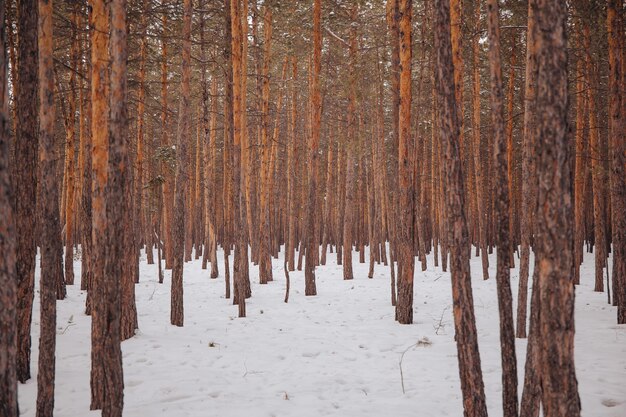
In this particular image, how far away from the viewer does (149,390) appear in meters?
5.58

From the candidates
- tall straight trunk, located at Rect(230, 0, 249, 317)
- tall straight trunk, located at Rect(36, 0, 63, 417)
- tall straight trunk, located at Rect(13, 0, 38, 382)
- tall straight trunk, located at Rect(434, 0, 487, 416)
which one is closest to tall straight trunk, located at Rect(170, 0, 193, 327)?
tall straight trunk, located at Rect(230, 0, 249, 317)

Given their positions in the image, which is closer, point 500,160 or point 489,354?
point 500,160

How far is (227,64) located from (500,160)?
8.12 metres

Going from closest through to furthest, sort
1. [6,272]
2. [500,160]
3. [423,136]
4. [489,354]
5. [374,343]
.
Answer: [6,272]
[500,160]
[489,354]
[374,343]
[423,136]

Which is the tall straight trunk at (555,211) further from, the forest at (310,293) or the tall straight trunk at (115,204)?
the tall straight trunk at (115,204)

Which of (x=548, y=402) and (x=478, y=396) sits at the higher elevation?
(x=548, y=402)

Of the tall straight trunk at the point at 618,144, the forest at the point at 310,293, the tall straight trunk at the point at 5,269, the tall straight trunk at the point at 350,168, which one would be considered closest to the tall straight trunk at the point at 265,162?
the forest at the point at 310,293

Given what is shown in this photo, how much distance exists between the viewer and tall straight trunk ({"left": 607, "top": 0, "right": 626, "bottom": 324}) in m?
8.35

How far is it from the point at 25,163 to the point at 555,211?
5.61m

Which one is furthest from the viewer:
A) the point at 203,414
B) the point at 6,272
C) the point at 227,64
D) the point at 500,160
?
the point at 227,64

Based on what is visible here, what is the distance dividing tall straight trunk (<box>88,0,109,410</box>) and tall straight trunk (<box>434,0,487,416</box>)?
3.37 m

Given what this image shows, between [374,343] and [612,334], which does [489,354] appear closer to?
[374,343]

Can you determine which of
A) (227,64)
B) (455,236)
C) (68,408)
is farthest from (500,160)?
(227,64)

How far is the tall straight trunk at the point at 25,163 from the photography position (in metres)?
4.70
